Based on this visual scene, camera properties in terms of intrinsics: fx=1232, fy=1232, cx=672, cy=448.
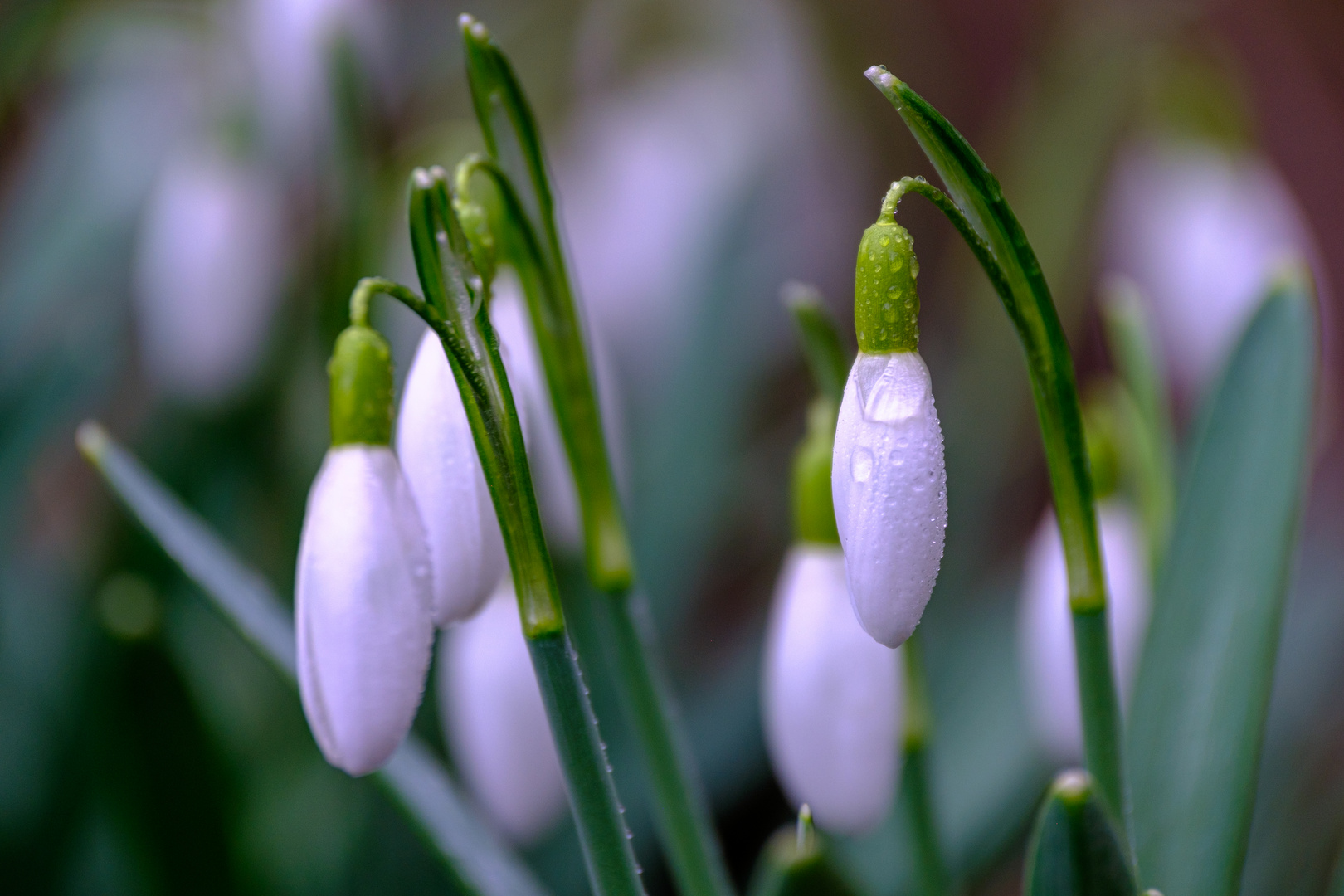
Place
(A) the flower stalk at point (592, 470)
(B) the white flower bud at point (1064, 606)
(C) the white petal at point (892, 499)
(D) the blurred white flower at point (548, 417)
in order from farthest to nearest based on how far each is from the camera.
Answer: (B) the white flower bud at point (1064, 606)
(D) the blurred white flower at point (548, 417)
(A) the flower stalk at point (592, 470)
(C) the white petal at point (892, 499)

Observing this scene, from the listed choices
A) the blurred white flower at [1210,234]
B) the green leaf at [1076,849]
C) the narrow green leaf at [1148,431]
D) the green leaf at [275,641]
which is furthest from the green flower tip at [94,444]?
the blurred white flower at [1210,234]

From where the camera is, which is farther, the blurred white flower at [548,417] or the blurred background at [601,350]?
the blurred background at [601,350]

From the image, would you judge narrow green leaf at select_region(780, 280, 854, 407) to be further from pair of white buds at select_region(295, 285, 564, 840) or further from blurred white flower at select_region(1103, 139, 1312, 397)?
blurred white flower at select_region(1103, 139, 1312, 397)

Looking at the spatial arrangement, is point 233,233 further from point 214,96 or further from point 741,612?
point 741,612

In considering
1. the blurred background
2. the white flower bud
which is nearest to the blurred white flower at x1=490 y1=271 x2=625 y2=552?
the blurred background

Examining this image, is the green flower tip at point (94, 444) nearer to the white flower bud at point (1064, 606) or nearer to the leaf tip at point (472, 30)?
the leaf tip at point (472, 30)

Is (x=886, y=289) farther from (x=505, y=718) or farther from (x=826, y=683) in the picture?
(x=505, y=718)

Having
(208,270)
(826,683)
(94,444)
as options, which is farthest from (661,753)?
(208,270)
